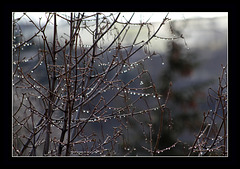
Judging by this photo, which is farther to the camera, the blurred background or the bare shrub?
the blurred background

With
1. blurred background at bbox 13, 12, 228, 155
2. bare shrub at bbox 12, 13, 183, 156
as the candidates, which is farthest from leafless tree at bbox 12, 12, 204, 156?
blurred background at bbox 13, 12, 228, 155

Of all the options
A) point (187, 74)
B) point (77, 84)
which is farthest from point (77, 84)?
point (187, 74)

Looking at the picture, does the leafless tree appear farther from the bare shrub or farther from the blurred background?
the blurred background

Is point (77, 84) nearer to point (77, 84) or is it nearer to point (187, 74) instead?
point (77, 84)

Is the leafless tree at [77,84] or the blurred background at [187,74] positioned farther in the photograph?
the blurred background at [187,74]

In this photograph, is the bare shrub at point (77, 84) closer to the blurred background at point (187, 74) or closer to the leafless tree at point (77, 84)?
the leafless tree at point (77, 84)

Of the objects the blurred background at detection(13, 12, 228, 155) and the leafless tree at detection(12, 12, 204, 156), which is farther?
the blurred background at detection(13, 12, 228, 155)

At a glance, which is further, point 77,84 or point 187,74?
point 187,74

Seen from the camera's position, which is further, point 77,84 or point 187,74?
point 187,74

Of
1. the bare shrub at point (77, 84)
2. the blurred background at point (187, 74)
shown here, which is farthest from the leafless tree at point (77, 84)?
the blurred background at point (187, 74)
